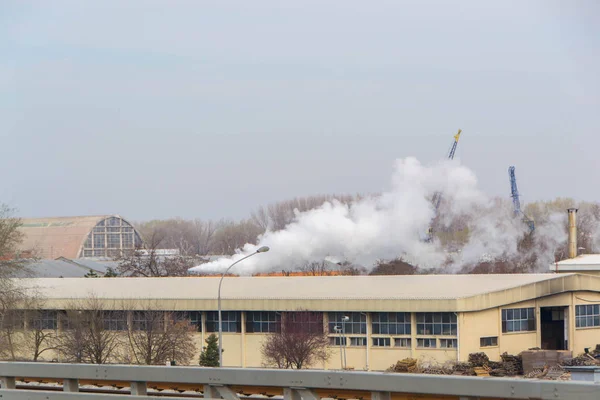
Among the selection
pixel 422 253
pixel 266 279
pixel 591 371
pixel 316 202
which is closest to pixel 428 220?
pixel 422 253

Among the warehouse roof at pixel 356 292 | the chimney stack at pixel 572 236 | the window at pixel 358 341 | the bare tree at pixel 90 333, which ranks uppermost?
the chimney stack at pixel 572 236

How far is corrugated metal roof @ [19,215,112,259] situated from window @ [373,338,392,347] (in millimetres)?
127803

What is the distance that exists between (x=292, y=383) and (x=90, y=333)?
47.9 metres

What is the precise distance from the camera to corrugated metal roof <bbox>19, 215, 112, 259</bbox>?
577 ft

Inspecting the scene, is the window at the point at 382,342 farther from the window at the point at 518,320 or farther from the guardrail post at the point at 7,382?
the guardrail post at the point at 7,382

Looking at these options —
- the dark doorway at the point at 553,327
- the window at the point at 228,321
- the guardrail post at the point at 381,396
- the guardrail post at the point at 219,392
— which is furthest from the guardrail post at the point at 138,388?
the dark doorway at the point at 553,327

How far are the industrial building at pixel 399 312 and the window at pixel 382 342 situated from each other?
0.07 metres

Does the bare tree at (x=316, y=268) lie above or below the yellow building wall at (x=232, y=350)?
above

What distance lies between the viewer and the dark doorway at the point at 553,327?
6297 centimetres

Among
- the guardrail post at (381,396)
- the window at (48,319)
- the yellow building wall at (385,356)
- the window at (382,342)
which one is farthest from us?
the window at (48,319)

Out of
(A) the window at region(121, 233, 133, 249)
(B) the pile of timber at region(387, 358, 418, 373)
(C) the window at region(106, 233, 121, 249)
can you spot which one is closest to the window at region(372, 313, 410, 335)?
(B) the pile of timber at region(387, 358, 418, 373)

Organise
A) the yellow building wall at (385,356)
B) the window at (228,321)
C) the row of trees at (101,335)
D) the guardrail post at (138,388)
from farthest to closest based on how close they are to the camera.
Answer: the window at (228,321)
the yellow building wall at (385,356)
the row of trees at (101,335)
the guardrail post at (138,388)

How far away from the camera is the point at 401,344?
5662cm

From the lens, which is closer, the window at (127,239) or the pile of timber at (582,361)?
the pile of timber at (582,361)
